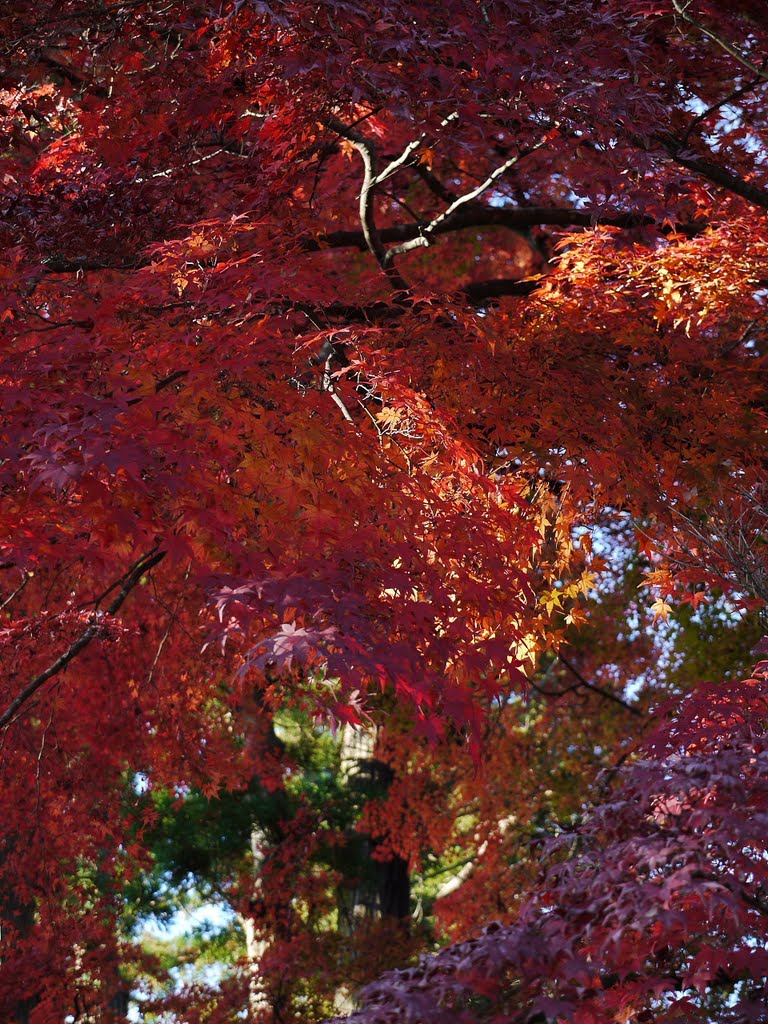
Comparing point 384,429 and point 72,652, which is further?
point 72,652

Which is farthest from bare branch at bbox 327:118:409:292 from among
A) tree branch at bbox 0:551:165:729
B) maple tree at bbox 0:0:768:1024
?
tree branch at bbox 0:551:165:729

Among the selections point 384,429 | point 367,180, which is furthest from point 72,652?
point 367,180

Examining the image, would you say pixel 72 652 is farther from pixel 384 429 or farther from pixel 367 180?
pixel 367 180

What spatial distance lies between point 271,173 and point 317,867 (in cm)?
925

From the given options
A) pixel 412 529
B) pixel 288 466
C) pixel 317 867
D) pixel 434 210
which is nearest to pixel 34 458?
pixel 288 466

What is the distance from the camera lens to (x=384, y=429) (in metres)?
6.02

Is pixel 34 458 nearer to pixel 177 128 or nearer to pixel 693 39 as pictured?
pixel 177 128

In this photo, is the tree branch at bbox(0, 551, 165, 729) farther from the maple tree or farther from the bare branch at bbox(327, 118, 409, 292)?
the bare branch at bbox(327, 118, 409, 292)

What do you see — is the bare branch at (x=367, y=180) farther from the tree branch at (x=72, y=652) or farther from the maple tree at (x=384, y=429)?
the tree branch at (x=72, y=652)

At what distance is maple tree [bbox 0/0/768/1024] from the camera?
3762 mm

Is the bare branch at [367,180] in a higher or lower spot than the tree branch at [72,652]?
higher

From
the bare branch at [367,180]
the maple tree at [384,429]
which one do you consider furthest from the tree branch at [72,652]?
the bare branch at [367,180]

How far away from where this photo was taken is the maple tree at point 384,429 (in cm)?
376

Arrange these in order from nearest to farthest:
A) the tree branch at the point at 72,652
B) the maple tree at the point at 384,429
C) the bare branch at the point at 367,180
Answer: the maple tree at the point at 384,429, the tree branch at the point at 72,652, the bare branch at the point at 367,180
